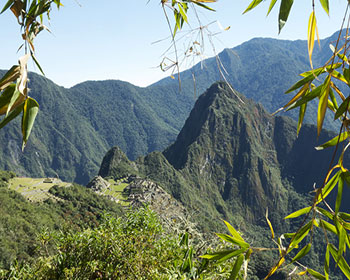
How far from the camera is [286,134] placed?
193 meters

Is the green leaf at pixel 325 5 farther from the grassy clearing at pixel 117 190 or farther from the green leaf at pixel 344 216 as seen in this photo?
the grassy clearing at pixel 117 190

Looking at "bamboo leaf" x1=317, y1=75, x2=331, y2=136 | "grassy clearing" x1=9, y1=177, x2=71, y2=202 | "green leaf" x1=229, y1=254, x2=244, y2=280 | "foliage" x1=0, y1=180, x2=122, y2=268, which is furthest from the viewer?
"grassy clearing" x1=9, y1=177, x2=71, y2=202

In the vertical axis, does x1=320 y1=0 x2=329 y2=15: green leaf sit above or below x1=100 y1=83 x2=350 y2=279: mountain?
above

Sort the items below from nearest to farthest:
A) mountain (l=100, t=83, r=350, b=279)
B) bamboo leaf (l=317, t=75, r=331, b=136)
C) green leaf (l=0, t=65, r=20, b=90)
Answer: green leaf (l=0, t=65, r=20, b=90)
bamboo leaf (l=317, t=75, r=331, b=136)
mountain (l=100, t=83, r=350, b=279)

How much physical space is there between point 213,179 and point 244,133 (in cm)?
3323

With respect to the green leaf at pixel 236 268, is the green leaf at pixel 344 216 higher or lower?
higher

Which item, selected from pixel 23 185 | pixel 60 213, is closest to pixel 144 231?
pixel 60 213

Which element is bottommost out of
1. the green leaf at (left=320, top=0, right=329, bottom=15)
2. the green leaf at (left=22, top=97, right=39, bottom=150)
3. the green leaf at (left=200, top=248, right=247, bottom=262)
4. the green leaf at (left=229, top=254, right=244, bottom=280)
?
the green leaf at (left=229, top=254, right=244, bottom=280)

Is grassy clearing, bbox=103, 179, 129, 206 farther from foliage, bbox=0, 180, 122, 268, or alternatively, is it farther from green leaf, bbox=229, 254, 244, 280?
green leaf, bbox=229, 254, 244, 280

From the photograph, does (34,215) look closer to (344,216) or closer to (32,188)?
(32,188)

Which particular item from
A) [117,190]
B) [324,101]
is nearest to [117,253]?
[324,101]

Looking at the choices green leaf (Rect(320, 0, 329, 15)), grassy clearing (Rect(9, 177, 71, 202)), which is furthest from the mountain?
green leaf (Rect(320, 0, 329, 15))

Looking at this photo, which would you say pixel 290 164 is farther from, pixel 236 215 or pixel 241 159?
pixel 236 215

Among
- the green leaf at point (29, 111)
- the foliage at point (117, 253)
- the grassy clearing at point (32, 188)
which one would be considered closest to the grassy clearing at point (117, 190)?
the grassy clearing at point (32, 188)
